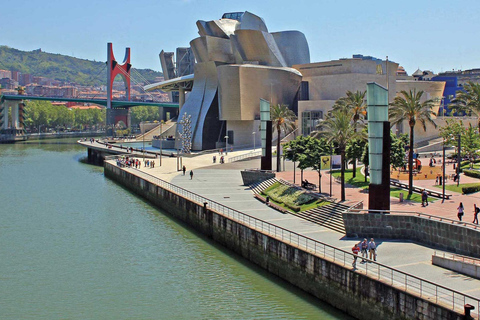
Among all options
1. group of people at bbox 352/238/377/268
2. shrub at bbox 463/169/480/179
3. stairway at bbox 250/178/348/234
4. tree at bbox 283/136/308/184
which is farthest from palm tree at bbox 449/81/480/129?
group of people at bbox 352/238/377/268

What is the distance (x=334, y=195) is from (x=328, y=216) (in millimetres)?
4224

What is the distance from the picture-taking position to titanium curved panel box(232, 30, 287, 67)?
74.6 metres

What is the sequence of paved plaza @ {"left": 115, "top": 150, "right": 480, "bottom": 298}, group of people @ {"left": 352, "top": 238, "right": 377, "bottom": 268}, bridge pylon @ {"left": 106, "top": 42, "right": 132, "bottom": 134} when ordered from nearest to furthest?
paved plaza @ {"left": 115, "top": 150, "right": 480, "bottom": 298} → group of people @ {"left": 352, "top": 238, "right": 377, "bottom": 268} → bridge pylon @ {"left": 106, "top": 42, "right": 132, "bottom": 134}

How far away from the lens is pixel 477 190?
29.9 meters

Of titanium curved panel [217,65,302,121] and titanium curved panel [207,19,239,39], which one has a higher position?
titanium curved panel [207,19,239,39]

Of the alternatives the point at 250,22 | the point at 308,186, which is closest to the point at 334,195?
the point at 308,186

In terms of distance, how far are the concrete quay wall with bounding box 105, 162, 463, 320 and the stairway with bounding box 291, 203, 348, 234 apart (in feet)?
11.9

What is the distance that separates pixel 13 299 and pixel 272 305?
373 inches

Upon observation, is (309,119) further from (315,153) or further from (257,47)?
(315,153)

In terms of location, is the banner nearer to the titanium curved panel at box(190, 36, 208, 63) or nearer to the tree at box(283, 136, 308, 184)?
the tree at box(283, 136, 308, 184)

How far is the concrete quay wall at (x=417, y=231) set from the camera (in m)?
20.9

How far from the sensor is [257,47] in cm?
7544

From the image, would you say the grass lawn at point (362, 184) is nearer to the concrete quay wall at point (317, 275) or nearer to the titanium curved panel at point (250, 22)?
the concrete quay wall at point (317, 275)

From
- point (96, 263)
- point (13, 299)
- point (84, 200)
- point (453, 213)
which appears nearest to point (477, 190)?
point (453, 213)
